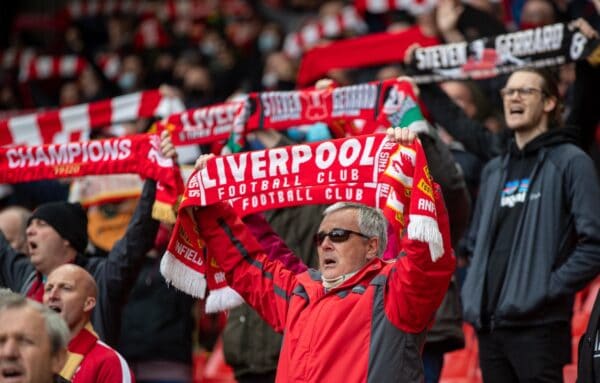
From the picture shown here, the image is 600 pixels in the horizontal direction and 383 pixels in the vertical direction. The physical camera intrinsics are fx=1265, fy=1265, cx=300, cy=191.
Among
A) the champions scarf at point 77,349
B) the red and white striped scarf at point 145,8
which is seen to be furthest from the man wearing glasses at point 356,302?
the red and white striped scarf at point 145,8

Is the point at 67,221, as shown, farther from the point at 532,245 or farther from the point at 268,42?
the point at 268,42

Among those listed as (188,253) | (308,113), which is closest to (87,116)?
(308,113)

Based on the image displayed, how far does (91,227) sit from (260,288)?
3909mm

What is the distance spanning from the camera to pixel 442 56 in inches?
310

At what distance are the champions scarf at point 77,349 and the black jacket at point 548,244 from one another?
1.98 m

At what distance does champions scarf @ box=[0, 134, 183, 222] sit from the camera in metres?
6.70

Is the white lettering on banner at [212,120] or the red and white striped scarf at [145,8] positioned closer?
the white lettering on banner at [212,120]

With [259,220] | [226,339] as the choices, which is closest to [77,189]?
[226,339]

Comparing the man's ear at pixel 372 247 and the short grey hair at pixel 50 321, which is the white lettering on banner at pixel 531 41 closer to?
the man's ear at pixel 372 247

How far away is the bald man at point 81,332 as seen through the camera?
5891 millimetres

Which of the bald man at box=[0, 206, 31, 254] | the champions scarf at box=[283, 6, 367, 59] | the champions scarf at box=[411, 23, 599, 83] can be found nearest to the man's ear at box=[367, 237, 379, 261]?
A: the champions scarf at box=[411, 23, 599, 83]

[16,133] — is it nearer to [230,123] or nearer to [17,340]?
[230,123]

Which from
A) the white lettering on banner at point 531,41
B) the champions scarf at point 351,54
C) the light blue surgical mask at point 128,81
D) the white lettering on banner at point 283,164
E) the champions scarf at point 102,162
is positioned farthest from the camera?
the light blue surgical mask at point 128,81

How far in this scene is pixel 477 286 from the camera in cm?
664
